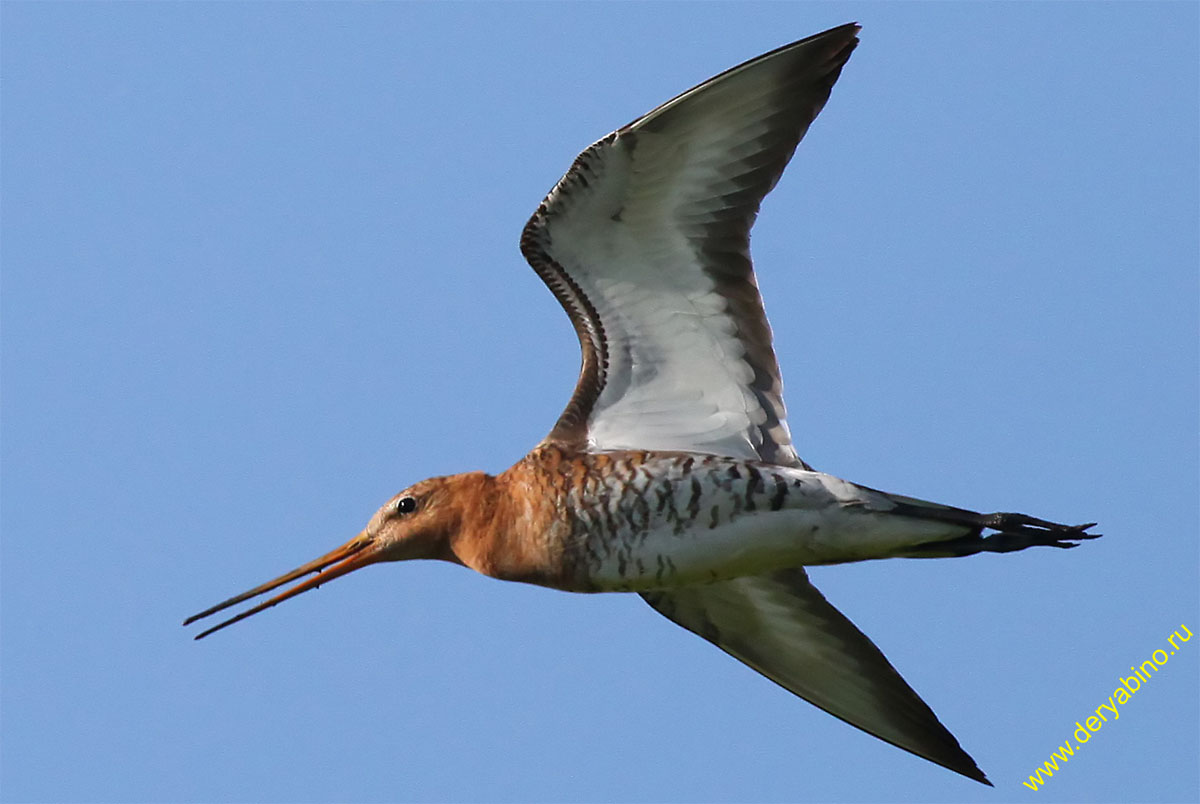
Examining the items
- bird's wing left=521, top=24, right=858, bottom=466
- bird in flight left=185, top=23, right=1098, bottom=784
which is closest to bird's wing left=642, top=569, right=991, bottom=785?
bird in flight left=185, top=23, right=1098, bottom=784

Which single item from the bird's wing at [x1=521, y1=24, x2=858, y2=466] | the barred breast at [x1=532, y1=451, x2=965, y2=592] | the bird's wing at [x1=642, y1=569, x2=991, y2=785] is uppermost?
the bird's wing at [x1=521, y1=24, x2=858, y2=466]

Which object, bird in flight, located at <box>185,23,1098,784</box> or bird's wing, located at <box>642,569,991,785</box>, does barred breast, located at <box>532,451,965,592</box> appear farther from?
bird's wing, located at <box>642,569,991,785</box>

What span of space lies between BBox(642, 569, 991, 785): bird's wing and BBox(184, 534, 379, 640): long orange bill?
6.54 feet

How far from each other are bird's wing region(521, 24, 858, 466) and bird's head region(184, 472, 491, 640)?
0.74 m

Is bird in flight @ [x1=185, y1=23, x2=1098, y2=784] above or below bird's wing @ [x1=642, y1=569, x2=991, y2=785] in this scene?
above

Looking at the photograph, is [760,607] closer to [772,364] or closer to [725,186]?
[772,364]

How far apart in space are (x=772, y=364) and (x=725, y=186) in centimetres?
123

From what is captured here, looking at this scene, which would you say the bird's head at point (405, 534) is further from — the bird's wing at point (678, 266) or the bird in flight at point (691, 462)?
the bird's wing at point (678, 266)

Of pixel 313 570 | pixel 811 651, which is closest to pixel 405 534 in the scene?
pixel 313 570

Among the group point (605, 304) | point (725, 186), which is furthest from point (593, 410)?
point (725, 186)

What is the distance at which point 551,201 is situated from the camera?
1158 centimetres

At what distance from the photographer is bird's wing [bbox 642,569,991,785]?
12.6 metres

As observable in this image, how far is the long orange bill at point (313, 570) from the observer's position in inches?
497

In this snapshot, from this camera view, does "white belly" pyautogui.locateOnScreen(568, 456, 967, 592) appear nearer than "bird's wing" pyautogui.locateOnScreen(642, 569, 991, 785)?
Yes
